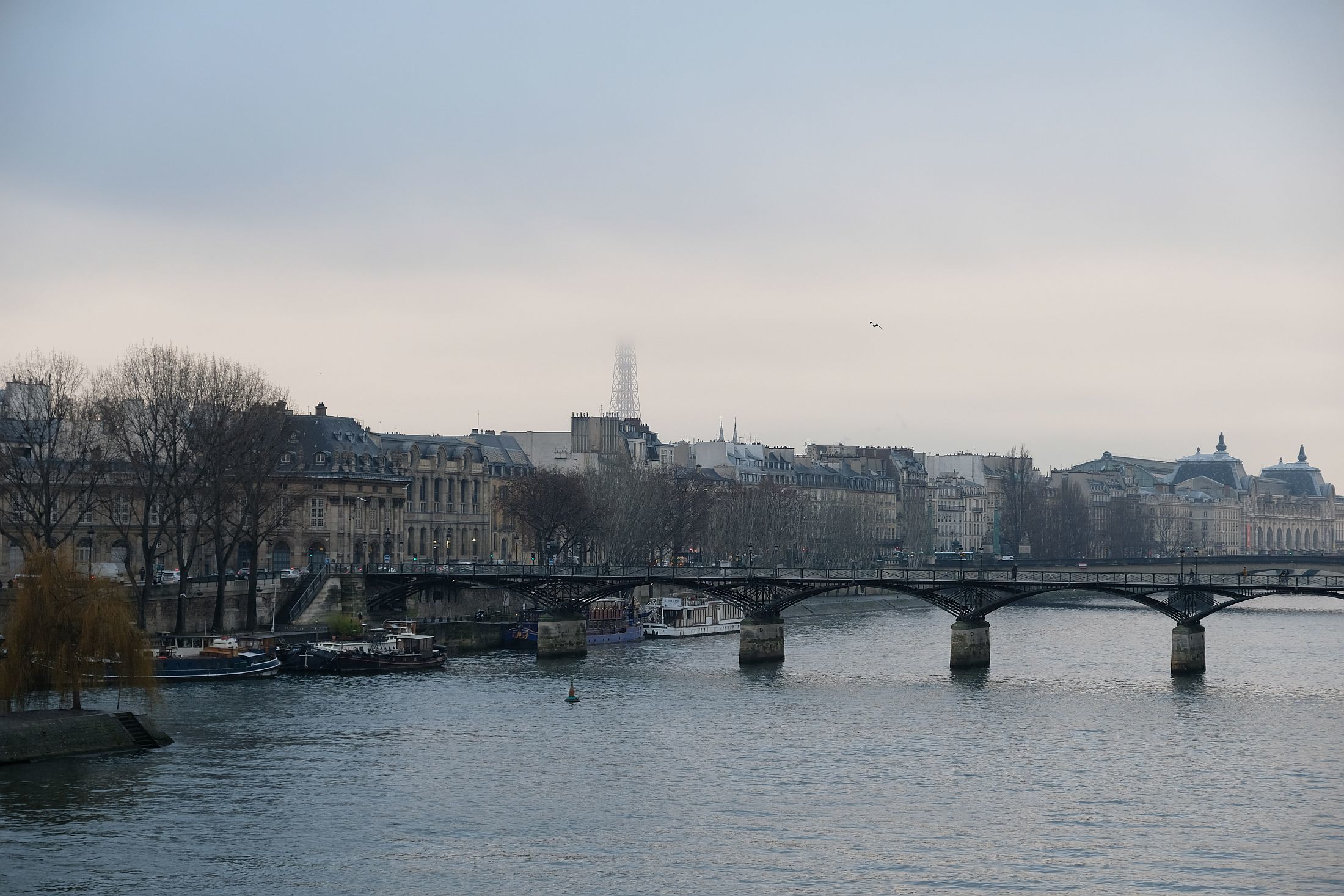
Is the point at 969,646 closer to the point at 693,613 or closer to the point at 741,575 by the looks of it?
the point at 741,575

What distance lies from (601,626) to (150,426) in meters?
28.9

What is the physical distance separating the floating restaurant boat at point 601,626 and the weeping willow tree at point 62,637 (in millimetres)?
41823

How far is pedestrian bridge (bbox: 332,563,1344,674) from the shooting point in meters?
85.2

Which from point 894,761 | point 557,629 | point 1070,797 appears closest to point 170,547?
point 557,629

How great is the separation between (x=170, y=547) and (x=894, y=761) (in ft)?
145

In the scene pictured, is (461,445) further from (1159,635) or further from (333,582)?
(1159,635)

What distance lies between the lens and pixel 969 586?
87.5 m


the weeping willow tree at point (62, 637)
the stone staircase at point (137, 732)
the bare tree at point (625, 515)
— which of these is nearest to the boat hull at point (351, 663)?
the weeping willow tree at point (62, 637)

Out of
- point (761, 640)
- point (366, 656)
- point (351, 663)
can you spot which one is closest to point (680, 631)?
point (761, 640)

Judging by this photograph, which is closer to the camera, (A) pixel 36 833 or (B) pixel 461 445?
(A) pixel 36 833

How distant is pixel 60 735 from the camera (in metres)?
55.4

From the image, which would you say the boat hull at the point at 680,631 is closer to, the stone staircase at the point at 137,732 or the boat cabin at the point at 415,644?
A: the boat cabin at the point at 415,644

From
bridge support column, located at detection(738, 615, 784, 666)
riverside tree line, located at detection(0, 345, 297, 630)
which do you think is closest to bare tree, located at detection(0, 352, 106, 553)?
riverside tree line, located at detection(0, 345, 297, 630)

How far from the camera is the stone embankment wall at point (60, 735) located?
177 feet
